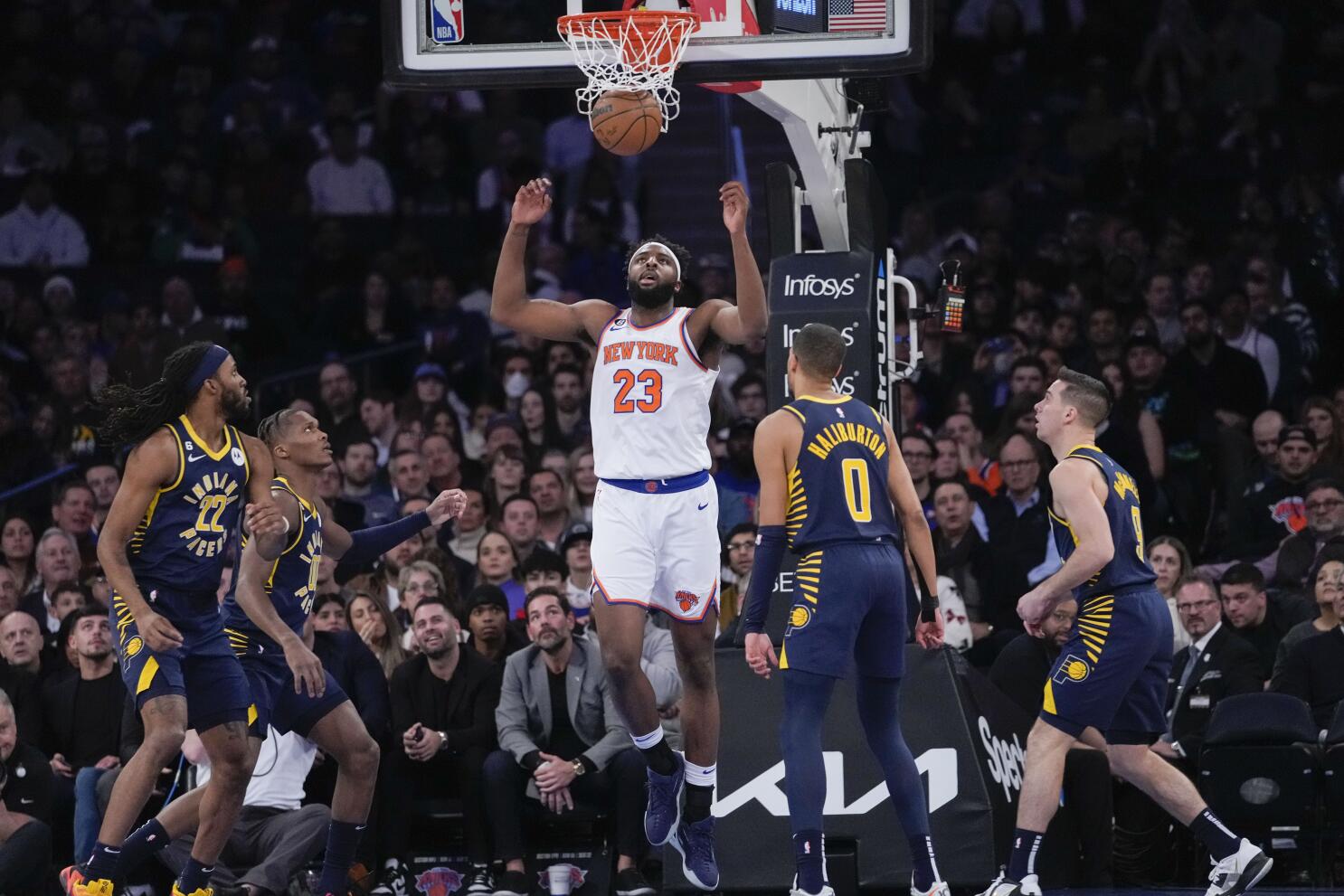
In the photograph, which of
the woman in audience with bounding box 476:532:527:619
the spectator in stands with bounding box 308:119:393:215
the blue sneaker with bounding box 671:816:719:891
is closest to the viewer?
the blue sneaker with bounding box 671:816:719:891

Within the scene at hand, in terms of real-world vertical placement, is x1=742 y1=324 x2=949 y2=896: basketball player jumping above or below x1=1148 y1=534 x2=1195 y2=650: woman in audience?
above

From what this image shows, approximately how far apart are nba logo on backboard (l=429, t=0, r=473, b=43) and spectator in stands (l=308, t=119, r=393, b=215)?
1024 cm

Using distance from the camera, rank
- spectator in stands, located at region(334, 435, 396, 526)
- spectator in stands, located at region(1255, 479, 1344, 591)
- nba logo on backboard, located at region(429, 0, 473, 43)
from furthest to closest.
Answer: spectator in stands, located at region(334, 435, 396, 526)
spectator in stands, located at region(1255, 479, 1344, 591)
nba logo on backboard, located at region(429, 0, 473, 43)

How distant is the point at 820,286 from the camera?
35.9 feet

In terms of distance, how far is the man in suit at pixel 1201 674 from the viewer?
11352mm

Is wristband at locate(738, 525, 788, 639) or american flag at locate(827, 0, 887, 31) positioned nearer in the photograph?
wristband at locate(738, 525, 788, 639)

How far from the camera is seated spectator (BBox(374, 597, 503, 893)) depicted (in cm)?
1139

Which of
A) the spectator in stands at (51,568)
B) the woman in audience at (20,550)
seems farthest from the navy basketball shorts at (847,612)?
the woman in audience at (20,550)

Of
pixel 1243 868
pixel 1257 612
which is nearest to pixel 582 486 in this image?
pixel 1257 612

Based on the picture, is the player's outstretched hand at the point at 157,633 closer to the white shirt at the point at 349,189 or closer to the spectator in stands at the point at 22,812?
the spectator in stands at the point at 22,812

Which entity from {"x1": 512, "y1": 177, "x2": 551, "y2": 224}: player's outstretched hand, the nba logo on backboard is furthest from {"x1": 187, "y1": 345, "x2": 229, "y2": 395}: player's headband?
the nba logo on backboard

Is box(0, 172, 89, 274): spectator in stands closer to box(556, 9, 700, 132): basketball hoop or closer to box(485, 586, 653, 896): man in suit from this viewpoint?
box(485, 586, 653, 896): man in suit

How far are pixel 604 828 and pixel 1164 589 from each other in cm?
367

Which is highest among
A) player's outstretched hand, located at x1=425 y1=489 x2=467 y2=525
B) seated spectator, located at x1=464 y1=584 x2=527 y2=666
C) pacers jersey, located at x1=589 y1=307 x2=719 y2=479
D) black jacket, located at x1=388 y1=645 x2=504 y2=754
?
pacers jersey, located at x1=589 y1=307 x2=719 y2=479
